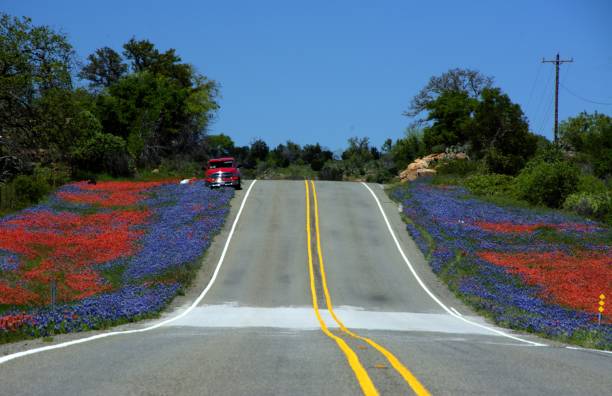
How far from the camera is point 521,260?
3709cm

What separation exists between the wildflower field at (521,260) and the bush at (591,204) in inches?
107

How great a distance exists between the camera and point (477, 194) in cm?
6009

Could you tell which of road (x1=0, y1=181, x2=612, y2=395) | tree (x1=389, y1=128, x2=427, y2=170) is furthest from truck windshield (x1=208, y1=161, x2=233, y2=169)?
tree (x1=389, y1=128, x2=427, y2=170)

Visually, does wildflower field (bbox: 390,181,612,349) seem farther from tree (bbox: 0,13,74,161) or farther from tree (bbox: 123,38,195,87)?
tree (bbox: 123,38,195,87)

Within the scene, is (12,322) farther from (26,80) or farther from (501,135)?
(501,135)

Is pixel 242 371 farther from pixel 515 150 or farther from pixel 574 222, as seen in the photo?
pixel 515 150

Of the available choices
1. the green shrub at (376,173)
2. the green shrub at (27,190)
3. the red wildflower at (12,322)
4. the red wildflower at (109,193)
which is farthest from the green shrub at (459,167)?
the red wildflower at (12,322)

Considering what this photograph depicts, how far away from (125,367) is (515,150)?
7064 cm

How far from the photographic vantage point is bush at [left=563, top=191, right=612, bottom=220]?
51.7 metres

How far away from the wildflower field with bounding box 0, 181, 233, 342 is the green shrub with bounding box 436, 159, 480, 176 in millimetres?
25605

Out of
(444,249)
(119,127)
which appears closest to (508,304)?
(444,249)

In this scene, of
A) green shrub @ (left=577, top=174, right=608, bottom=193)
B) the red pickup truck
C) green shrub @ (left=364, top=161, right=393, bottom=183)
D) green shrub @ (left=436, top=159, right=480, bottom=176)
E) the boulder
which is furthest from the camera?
green shrub @ (left=364, top=161, right=393, bottom=183)

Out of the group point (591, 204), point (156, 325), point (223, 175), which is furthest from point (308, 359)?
point (223, 175)

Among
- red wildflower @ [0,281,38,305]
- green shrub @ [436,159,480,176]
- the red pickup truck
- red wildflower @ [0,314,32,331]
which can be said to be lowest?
red wildflower @ [0,281,38,305]
